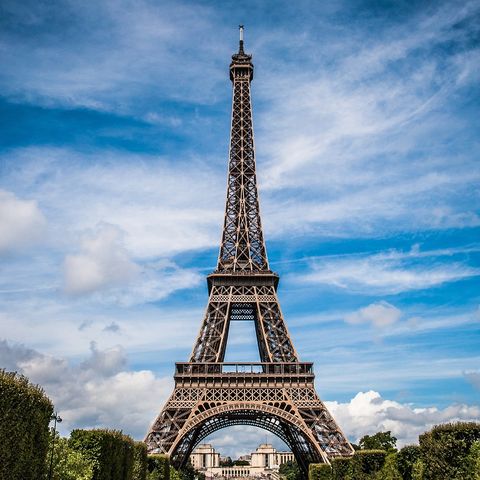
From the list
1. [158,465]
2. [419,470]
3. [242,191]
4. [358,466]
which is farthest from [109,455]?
[242,191]

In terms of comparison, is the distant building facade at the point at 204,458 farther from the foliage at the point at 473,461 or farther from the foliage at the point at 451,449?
the foliage at the point at 473,461

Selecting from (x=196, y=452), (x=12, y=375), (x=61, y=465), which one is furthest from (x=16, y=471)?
(x=196, y=452)

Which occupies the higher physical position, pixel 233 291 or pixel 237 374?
pixel 233 291

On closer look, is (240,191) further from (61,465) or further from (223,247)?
(61,465)

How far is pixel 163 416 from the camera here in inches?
1902

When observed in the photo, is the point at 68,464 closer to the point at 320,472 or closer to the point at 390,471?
the point at 390,471

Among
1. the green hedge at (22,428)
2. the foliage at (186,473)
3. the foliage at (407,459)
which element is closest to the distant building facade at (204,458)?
the foliage at (186,473)

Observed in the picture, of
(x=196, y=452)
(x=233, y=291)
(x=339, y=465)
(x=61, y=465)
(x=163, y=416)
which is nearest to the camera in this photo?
(x=61, y=465)

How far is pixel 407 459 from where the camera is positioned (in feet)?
147

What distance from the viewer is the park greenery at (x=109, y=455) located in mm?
17812

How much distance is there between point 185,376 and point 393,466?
1908 centimetres

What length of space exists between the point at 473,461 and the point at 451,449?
1.67 m

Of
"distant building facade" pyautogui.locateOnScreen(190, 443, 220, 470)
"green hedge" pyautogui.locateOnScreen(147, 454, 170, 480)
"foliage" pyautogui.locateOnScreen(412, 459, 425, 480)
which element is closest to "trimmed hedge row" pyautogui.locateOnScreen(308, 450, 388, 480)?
"foliage" pyautogui.locateOnScreen(412, 459, 425, 480)

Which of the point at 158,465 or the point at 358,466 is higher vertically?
the point at 158,465
